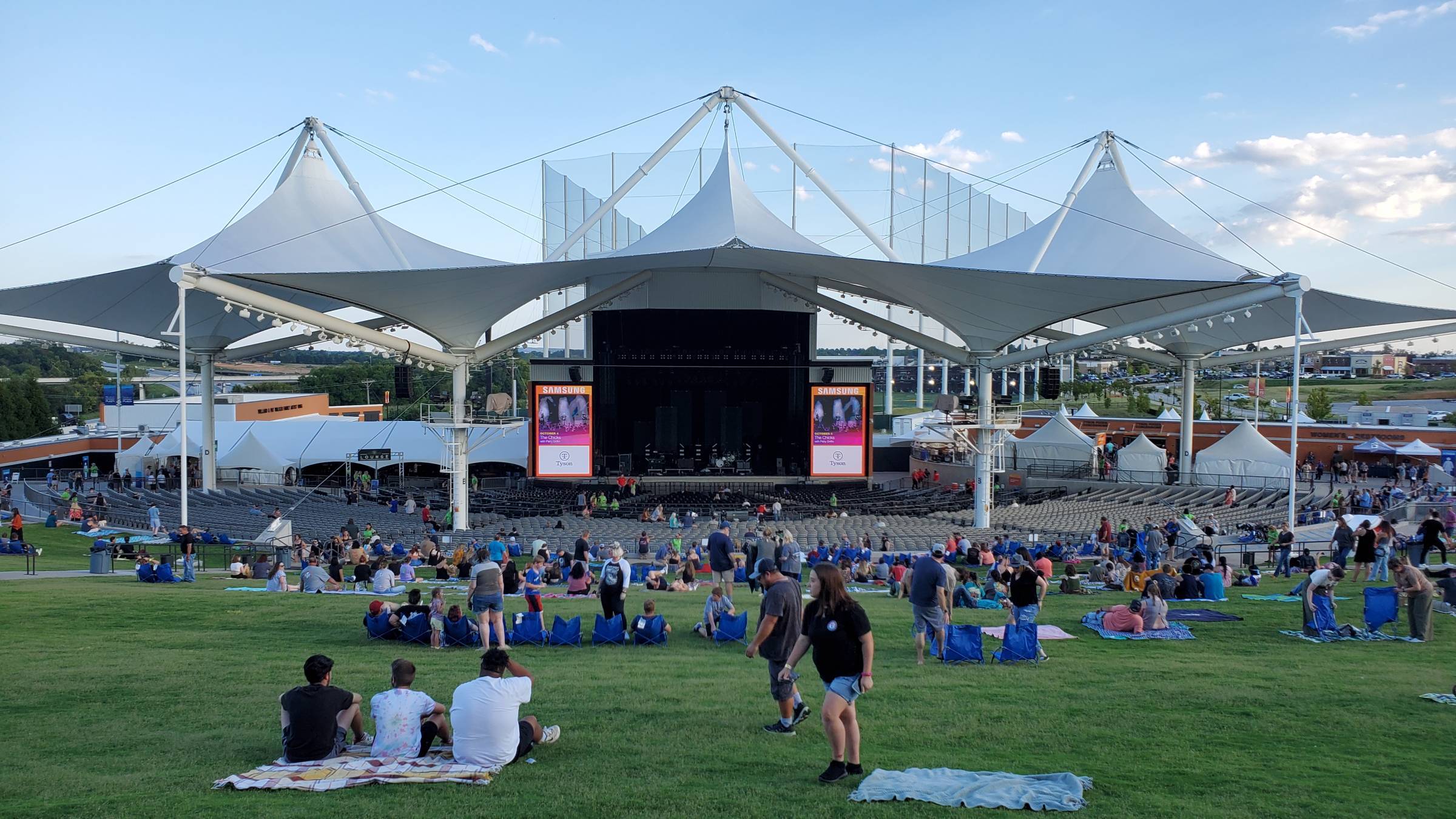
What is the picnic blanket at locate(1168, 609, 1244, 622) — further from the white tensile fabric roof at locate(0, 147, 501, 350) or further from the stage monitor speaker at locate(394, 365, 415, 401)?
the stage monitor speaker at locate(394, 365, 415, 401)

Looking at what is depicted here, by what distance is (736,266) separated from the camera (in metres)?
31.2

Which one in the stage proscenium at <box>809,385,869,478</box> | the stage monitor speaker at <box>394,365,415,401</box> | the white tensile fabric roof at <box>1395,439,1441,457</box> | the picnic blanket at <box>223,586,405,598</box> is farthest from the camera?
the white tensile fabric roof at <box>1395,439,1441,457</box>

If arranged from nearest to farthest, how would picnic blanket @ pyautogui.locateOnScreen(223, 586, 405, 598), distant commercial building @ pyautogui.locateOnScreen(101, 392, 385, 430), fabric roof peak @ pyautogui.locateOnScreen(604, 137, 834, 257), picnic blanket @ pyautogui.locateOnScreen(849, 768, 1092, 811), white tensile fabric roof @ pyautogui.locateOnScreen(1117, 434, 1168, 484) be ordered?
picnic blanket @ pyautogui.locateOnScreen(849, 768, 1092, 811), picnic blanket @ pyautogui.locateOnScreen(223, 586, 405, 598), fabric roof peak @ pyautogui.locateOnScreen(604, 137, 834, 257), white tensile fabric roof @ pyautogui.locateOnScreen(1117, 434, 1168, 484), distant commercial building @ pyautogui.locateOnScreen(101, 392, 385, 430)

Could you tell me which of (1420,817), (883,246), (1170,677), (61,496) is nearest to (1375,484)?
(883,246)

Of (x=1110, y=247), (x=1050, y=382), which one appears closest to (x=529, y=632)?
(x=1110, y=247)

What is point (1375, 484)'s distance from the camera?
37.5m

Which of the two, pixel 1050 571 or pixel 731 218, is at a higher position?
pixel 731 218

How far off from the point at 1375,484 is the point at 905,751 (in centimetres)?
3968

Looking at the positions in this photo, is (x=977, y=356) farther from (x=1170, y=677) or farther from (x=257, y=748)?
(x=257, y=748)

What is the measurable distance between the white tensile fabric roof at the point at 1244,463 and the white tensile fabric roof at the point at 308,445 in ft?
90.4

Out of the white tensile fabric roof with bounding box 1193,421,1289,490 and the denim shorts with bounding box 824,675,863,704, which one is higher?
the denim shorts with bounding box 824,675,863,704

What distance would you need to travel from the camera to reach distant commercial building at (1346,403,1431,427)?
5131 cm

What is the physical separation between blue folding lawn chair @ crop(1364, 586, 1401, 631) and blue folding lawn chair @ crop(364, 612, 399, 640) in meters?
10.7

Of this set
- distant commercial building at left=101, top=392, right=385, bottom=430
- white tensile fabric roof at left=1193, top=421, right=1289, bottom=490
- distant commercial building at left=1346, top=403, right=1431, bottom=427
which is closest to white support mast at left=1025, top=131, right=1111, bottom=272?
white tensile fabric roof at left=1193, top=421, right=1289, bottom=490
